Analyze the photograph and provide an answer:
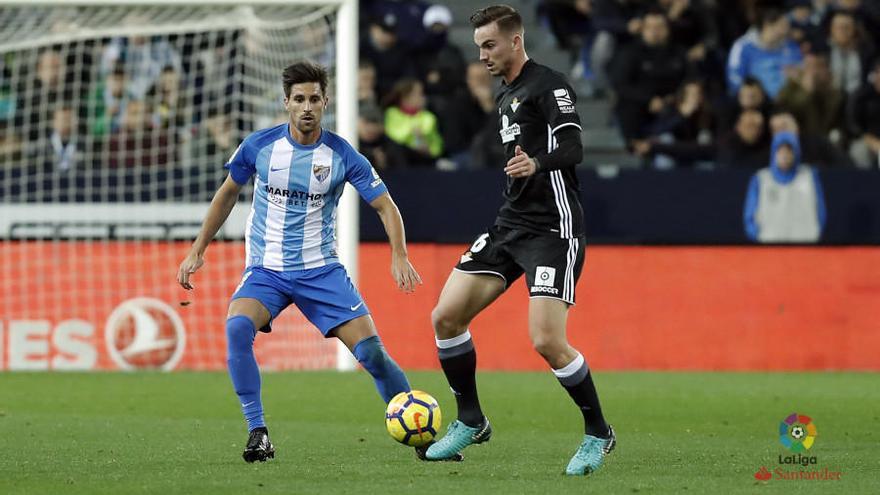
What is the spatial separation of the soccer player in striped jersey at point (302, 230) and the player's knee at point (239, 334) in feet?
0.14

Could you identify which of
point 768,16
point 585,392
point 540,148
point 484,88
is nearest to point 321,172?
point 540,148

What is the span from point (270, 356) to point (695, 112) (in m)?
5.38

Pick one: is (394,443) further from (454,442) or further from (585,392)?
(585,392)

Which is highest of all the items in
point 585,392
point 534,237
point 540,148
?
point 540,148

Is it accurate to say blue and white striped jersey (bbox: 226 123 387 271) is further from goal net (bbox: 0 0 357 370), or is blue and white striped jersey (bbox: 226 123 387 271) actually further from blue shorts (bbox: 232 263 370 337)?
goal net (bbox: 0 0 357 370)

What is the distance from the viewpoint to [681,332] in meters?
14.9

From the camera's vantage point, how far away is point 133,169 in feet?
50.7

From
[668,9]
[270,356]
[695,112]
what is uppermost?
[668,9]

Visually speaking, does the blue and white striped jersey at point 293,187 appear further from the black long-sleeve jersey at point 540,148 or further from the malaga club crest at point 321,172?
the black long-sleeve jersey at point 540,148

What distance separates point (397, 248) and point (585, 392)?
1162 millimetres

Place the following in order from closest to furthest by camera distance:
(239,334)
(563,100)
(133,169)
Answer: (563,100), (239,334), (133,169)

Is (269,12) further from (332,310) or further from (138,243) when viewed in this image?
(332,310)

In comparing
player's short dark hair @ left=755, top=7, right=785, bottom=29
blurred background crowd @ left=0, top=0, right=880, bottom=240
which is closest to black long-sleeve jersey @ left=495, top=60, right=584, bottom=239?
blurred background crowd @ left=0, top=0, right=880, bottom=240

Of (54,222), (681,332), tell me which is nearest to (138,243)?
(54,222)
